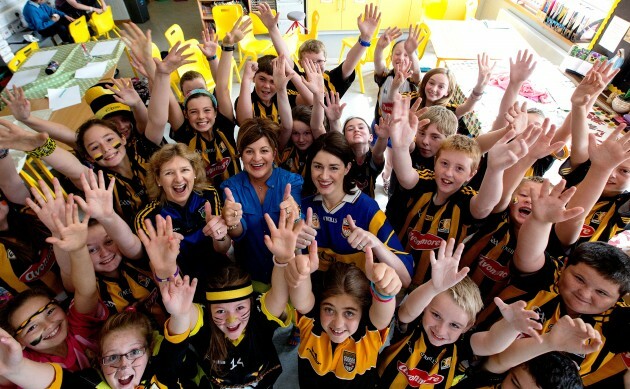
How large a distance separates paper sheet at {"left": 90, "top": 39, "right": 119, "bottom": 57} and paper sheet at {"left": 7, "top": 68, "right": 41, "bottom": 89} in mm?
637

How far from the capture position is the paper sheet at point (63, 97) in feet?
10.8

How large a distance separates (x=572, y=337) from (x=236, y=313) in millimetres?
1242

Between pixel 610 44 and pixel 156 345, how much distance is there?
472 cm

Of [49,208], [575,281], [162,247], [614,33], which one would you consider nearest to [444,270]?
[575,281]

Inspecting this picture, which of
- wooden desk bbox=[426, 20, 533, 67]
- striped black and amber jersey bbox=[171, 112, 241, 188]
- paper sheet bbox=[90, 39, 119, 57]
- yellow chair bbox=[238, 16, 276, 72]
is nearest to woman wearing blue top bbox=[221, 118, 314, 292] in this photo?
striped black and amber jersey bbox=[171, 112, 241, 188]

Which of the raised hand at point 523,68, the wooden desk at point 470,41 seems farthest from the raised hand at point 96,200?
the wooden desk at point 470,41

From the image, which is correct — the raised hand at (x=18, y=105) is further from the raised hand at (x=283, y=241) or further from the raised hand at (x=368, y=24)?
the raised hand at (x=368, y=24)

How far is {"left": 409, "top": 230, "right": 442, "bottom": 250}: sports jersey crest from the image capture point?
5.89 feet

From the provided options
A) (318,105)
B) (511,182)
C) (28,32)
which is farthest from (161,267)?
Result: (28,32)

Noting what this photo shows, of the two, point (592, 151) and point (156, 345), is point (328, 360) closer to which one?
point (156, 345)

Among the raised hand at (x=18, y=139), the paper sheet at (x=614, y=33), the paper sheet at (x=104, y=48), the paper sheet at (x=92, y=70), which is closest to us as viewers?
the raised hand at (x=18, y=139)

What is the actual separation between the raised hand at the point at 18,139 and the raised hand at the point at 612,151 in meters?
2.65

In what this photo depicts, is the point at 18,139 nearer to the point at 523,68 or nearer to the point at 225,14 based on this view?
the point at 523,68

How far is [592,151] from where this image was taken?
1.54 m
